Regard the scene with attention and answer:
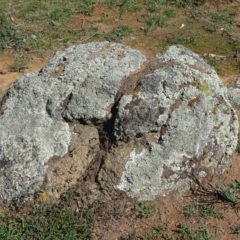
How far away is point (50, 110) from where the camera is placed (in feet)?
17.6

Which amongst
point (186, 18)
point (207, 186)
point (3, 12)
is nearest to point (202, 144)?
point (207, 186)

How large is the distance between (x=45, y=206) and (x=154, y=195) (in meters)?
1.14

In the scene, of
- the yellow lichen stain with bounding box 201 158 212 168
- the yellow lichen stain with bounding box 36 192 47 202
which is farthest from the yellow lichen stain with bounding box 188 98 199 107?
the yellow lichen stain with bounding box 36 192 47 202

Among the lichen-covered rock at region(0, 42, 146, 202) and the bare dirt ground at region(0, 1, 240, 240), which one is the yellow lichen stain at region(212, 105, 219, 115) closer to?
the bare dirt ground at region(0, 1, 240, 240)

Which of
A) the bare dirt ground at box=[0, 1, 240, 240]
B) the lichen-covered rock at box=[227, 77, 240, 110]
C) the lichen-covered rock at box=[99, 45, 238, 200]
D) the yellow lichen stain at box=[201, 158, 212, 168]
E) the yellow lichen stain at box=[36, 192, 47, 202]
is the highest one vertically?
the lichen-covered rock at box=[99, 45, 238, 200]

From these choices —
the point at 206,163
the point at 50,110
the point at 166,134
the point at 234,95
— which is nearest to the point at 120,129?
the point at 166,134

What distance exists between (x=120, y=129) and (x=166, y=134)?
49 cm

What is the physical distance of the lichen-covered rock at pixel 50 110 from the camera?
5172mm

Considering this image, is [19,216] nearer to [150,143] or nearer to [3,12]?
[150,143]

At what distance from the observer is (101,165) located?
521cm

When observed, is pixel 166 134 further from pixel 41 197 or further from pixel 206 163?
pixel 41 197

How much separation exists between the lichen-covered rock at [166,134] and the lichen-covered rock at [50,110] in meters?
0.32

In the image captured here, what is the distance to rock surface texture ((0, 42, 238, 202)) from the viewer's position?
5121mm

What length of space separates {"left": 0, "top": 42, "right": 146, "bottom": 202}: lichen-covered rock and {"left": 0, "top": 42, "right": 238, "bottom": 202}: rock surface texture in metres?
0.01
